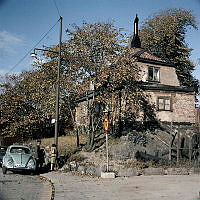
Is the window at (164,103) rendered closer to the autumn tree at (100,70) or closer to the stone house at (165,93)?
the stone house at (165,93)

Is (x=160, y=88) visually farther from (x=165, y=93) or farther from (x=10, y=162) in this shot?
(x=10, y=162)

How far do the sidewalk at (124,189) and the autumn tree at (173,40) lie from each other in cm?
2967

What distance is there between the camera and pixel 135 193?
966cm

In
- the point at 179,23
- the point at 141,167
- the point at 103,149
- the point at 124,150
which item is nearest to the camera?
the point at 141,167

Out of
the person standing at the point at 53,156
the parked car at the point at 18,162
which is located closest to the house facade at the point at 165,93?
the person standing at the point at 53,156

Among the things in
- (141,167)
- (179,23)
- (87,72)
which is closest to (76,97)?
(87,72)

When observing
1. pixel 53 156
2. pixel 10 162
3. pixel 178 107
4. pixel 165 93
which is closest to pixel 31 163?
pixel 10 162

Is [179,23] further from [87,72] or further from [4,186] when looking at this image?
[4,186]

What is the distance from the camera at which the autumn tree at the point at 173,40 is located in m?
40.1

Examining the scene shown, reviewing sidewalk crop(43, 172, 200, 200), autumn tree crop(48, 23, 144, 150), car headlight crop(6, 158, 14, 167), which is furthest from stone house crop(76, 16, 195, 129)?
sidewalk crop(43, 172, 200, 200)

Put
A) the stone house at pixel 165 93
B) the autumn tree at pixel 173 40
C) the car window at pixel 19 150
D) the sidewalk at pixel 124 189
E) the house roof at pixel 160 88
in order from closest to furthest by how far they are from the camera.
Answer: the sidewalk at pixel 124 189 → the car window at pixel 19 150 → the house roof at pixel 160 88 → the stone house at pixel 165 93 → the autumn tree at pixel 173 40

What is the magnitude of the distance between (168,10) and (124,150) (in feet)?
102

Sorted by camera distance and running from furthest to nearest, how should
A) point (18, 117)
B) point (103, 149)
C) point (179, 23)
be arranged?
point (179, 23) → point (18, 117) → point (103, 149)

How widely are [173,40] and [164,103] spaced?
1554cm
